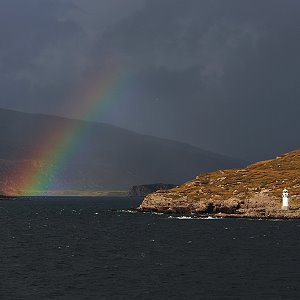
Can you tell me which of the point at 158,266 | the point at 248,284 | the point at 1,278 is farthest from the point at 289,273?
the point at 1,278

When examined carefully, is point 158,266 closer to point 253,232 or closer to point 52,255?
Result: point 52,255

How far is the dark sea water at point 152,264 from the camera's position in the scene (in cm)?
7819

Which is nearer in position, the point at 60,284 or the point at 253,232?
the point at 60,284

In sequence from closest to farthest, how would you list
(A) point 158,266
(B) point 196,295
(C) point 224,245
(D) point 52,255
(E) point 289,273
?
(B) point 196,295 → (E) point 289,273 → (A) point 158,266 → (D) point 52,255 → (C) point 224,245

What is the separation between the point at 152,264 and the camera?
101m

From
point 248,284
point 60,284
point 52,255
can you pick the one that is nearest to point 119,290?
point 60,284

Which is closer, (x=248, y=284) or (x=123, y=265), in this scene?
(x=248, y=284)

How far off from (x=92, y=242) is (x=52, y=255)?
85.3 ft

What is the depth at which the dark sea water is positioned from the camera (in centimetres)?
7819

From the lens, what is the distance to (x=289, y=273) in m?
92.6

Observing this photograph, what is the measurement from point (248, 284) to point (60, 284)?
2837 centimetres

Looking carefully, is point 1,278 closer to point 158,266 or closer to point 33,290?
A: point 33,290

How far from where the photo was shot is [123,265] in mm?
100750

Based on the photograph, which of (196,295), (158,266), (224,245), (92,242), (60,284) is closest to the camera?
(196,295)
